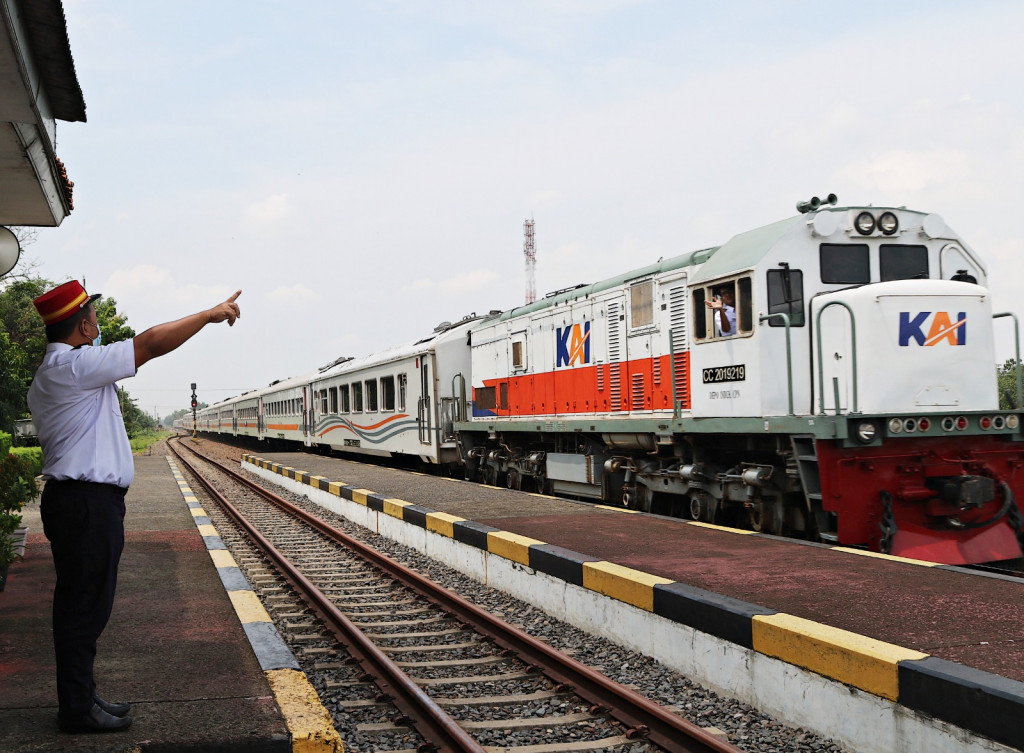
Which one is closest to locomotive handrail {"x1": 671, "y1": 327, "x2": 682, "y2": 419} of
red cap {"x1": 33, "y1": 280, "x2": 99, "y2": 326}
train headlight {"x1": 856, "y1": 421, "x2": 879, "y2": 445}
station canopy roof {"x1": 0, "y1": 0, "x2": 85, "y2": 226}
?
train headlight {"x1": 856, "y1": 421, "x2": 879, "y2": 445}

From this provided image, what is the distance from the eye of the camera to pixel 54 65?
5.20 m

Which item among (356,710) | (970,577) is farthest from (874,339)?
(356,710)

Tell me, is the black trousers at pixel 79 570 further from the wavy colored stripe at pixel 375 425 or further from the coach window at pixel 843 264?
the wavy colored stripe at pixel 375 425

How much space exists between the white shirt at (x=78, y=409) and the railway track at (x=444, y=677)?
200cm

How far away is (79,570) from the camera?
3.60 meters

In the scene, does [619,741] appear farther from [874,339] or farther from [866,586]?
[874,339]

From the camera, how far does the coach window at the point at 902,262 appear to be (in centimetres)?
930

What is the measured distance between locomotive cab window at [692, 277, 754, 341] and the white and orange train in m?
0.02

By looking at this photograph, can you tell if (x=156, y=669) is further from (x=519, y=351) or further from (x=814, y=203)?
(x=519, y=351)

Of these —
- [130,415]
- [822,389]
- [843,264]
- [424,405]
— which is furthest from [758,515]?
[130,415]

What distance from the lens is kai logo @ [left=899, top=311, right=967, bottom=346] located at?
28.2 feet

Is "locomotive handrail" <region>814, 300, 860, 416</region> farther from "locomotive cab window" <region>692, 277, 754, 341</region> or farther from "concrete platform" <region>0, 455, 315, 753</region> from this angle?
"concrete platform" <region>0, 455, 315, 753</region>

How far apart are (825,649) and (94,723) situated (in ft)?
11.1

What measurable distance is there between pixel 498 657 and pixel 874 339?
4.87 meters
